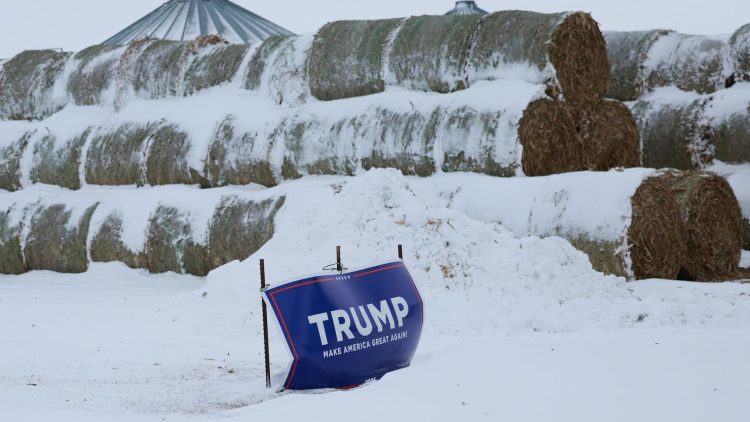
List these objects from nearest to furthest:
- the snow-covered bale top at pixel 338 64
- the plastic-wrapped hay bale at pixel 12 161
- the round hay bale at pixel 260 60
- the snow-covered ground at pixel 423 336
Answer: the snow-covered ground at pixel 423 336 < the snow-covered bale top at pixel 338 64 < the round hay bale at pixel 260 60 < the plastic-wrapped hay bale at pixel 12 161

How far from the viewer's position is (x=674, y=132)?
13227mm

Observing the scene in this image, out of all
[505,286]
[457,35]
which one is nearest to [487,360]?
[505,286]

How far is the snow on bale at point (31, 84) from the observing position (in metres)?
16.0

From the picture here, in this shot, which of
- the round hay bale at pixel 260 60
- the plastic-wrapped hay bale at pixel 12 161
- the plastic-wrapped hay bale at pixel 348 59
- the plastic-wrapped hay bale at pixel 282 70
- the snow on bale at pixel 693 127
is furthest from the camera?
the plastic-wrapped hay bale at pixel 12 161

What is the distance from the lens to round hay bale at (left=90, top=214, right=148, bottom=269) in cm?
1355

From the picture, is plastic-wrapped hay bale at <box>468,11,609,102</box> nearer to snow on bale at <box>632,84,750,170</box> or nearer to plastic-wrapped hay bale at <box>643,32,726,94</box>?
snow on bale at <box>632,84,750,170</box>

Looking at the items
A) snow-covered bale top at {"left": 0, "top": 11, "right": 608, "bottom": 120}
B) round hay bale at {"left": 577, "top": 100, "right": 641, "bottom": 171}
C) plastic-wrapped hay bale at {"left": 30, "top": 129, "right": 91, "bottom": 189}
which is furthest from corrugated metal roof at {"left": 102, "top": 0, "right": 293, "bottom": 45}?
round hay bale at {"left": 577, "top": 100, "right": 641, "bottom": 171}

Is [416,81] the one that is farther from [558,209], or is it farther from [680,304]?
[680,304]

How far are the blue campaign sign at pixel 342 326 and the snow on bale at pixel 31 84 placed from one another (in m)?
10.2

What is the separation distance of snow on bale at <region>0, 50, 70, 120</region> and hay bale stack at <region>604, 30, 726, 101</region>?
8.01 meters

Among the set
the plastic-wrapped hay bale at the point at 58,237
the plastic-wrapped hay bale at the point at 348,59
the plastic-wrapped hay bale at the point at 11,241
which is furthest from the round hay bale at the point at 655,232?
the plastic-wrapped hay bale at the point at 11,241

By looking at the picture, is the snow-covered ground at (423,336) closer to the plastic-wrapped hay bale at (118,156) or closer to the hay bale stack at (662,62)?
the plastic-wrapped hay bale at (118,156)

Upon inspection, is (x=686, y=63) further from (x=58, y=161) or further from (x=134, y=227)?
(x=58, y=161)

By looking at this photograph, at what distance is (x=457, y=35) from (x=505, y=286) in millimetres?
3513
